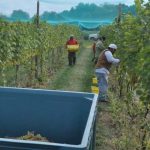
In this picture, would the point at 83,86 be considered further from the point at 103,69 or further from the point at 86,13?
the point at 86,13

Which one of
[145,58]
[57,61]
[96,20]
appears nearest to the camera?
[145,58]

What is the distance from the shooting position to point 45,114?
422 centimetres

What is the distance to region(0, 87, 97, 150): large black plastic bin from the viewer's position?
4166 mm

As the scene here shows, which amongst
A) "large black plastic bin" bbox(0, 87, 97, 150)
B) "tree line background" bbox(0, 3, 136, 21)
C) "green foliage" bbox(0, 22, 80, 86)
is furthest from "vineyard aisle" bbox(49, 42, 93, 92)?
"tree line background" bbox(0, 3, 136, 21)

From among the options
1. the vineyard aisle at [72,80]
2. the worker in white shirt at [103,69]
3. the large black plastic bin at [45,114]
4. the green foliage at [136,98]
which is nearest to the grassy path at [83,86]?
the vineyard aisle at [72,80]

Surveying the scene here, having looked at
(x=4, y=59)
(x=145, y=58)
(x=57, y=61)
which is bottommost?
(x=57, y=61)

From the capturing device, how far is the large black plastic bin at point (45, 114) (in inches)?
164

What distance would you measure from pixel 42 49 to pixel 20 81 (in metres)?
1.38

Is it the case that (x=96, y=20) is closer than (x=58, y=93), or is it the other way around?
→ (x=58, y=93)

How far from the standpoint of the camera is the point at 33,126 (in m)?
4.21

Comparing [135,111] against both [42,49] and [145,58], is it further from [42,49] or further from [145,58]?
[42,49]

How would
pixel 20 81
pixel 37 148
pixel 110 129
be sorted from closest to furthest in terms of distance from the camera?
pixel 37 148, pixel 110 129, pixel 20 81

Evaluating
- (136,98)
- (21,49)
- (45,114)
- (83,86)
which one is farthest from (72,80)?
(45,114)

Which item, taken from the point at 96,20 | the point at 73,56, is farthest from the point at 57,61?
the point at 96,20
